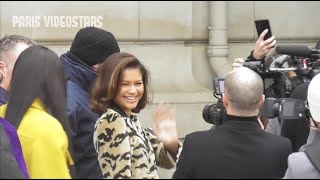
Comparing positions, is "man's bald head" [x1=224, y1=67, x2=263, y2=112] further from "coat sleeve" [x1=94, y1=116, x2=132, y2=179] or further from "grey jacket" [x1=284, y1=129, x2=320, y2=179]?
"coat sleeve" [x1=94, y1=116, x2=132, y2=179]

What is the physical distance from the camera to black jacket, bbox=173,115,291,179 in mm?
2580

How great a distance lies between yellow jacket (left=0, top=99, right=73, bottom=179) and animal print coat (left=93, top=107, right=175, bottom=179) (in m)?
0.24

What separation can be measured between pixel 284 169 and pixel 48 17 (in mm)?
5871

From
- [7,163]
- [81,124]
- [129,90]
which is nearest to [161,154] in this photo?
A: [129,90]

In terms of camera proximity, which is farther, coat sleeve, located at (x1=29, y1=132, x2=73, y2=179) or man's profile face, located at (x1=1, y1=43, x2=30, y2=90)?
man's profile face, located at (x1=1, y1=43, x2=30, y2=90)

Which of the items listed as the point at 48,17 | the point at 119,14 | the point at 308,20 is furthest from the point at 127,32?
the point at 308,20

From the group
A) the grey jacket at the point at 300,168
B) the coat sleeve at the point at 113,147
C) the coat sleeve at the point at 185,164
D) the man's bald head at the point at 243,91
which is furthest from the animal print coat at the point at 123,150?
the grey jacket at the point at 300,168

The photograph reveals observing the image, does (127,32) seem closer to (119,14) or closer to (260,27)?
(119,14)

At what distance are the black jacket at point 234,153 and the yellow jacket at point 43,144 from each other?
50 cm

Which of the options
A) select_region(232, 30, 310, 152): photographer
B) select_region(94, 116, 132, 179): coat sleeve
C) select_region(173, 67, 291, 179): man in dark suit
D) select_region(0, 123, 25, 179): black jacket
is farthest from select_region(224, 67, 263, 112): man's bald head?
select_region(232, 30, 310, 152): photographer

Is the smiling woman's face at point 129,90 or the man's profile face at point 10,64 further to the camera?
the man's profile face at point 10,64

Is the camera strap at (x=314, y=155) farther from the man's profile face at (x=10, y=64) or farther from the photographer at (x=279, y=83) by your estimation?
the man's profile face at (x=10, y=64)

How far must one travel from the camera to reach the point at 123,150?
9.05 feet

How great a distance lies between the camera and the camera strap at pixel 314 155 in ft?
8.66
